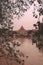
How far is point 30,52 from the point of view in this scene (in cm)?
144

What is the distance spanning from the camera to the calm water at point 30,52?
1.43 meters

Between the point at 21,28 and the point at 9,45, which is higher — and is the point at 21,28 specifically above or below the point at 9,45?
above

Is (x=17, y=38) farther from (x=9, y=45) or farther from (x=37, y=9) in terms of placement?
(x=37, y=9)

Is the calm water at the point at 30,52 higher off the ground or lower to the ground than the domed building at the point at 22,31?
lower

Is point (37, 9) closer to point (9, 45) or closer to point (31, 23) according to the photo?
point (31, 23)

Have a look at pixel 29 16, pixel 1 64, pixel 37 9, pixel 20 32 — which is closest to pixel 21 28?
pixel 20 32

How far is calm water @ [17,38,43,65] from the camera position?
4.68 ft

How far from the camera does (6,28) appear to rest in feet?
4.95

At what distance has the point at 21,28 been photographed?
4.81ft

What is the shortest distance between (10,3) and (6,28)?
10.4 inches

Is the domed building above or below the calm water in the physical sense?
above

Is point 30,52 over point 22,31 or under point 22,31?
under

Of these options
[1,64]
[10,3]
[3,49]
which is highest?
[10,3]

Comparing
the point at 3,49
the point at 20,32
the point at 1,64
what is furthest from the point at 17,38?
the point at 1,64
